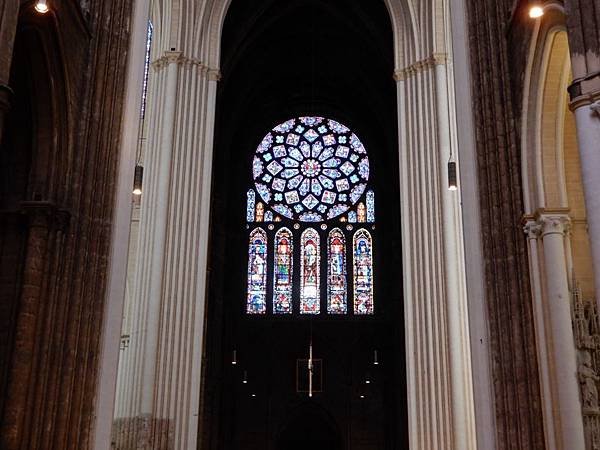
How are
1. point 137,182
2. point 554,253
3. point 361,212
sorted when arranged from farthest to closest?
1. point 361,212
2. point 137,182
3. point 554,253

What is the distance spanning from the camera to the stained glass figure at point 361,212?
32.0 meters

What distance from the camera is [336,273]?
31.2m

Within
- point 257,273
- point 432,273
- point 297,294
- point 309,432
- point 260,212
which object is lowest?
point 309,432

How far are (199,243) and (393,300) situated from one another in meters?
11.7

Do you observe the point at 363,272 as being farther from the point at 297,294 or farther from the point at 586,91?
the point at 586,91

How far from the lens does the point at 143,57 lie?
14523 millimetres

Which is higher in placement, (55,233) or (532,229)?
(532,229)

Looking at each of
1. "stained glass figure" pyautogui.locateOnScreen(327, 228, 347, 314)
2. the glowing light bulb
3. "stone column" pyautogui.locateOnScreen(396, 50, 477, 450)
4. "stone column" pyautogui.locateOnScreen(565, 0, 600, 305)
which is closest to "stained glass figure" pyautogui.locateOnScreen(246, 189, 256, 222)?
"stained glass figure" pyautogui.locateOnScreen(327, 228, 347, 314)

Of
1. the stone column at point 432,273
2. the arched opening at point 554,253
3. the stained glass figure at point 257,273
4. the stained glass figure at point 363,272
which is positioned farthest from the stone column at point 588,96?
the stained glass figure at point 257,273

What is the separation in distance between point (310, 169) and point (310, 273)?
4.64 m

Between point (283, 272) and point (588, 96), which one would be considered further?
point (283, 272)

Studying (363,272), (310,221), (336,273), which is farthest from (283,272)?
(363,272)

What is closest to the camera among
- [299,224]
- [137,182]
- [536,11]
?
[536,11]

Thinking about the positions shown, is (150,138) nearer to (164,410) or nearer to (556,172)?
(164,410)
